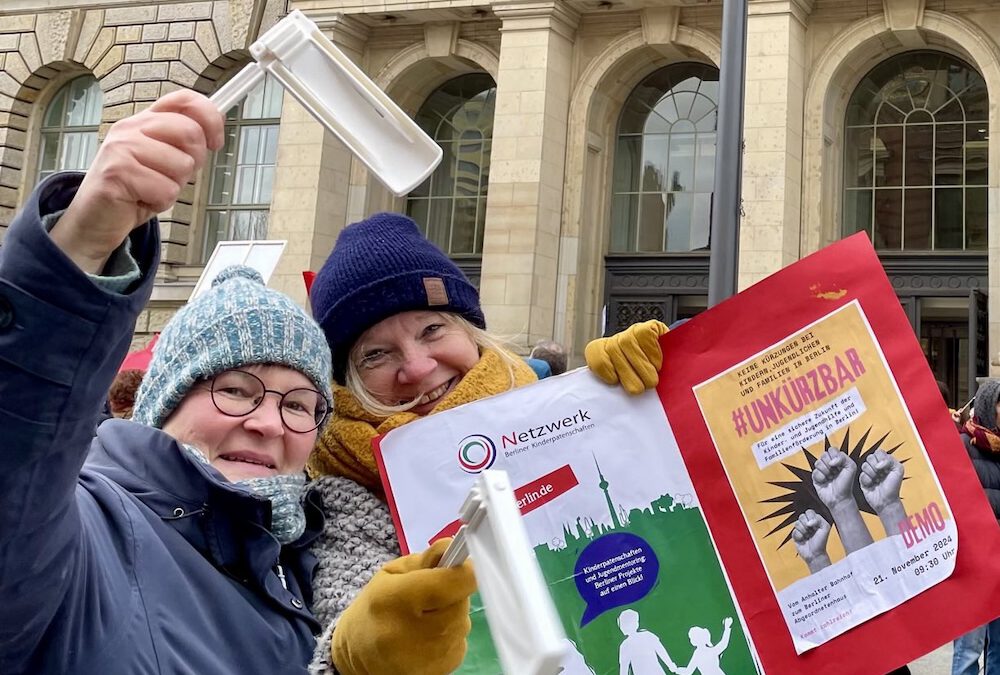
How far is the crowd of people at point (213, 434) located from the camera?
122 centimetres

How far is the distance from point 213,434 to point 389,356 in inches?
24.1

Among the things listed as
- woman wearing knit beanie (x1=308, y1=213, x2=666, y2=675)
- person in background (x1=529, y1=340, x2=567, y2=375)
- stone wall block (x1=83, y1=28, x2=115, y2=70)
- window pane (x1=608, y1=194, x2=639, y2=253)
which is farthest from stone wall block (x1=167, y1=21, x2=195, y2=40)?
woman wearing knit beanie (x1=308, y1=213, x2=666, y2=675)

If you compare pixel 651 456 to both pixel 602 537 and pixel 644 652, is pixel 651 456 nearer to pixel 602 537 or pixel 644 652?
pixel 602 537

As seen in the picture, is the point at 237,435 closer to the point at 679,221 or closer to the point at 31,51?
the point at 679,221

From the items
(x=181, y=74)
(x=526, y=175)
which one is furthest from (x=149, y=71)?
(x=526, y=175)

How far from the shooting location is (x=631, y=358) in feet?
7.80

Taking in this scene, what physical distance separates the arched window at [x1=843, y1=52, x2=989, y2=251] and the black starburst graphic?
15742 mm

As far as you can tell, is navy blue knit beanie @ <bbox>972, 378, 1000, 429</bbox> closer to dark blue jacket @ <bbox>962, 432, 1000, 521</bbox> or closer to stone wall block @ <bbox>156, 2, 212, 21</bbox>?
dark blue jacket @ <bbox>962, 432, 1000, 521</bbox>

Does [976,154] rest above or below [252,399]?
above

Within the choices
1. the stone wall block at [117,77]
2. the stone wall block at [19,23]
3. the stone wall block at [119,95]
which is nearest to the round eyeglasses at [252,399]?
the stone wall block at [119,95]

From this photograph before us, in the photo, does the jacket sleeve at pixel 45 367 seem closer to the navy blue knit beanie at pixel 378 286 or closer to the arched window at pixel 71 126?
the navy blue knit beanie at pixel 378 286

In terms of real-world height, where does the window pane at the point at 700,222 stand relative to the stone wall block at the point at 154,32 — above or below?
below

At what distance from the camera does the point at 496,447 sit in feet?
7.72

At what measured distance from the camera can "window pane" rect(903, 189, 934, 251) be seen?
17125 mm
